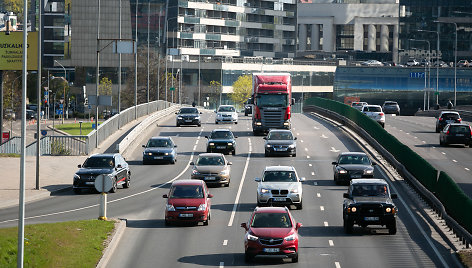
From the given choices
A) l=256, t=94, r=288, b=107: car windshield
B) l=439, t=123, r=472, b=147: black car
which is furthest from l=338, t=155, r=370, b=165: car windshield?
l=256, t=94, r=288, b=107: car windshield

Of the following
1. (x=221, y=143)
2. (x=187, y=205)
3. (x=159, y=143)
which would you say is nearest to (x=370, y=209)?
(x=187, y=205)

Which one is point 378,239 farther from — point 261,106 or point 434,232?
point 261,106

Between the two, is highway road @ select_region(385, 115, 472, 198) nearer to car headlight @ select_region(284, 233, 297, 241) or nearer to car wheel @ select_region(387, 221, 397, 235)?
car wheel @ select_region(387, 221, 397, 235)

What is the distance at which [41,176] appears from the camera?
166ft

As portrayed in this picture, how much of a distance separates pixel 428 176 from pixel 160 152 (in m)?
19.9

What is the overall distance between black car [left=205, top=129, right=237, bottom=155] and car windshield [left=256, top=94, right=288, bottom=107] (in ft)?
28.9

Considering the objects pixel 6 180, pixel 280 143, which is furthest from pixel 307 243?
pixel 280 143

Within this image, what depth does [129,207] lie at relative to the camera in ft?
133

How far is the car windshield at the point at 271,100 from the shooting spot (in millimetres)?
69938

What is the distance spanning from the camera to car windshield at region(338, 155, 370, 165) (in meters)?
47.9

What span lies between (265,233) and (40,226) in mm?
8334

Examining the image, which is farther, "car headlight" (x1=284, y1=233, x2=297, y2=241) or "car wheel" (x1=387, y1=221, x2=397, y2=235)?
"car wheel" (x1=387, y1=221, x2=397, y2=235)

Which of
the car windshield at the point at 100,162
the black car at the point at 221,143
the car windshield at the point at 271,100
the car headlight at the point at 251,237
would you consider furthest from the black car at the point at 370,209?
the car windshield at the point at 271,100

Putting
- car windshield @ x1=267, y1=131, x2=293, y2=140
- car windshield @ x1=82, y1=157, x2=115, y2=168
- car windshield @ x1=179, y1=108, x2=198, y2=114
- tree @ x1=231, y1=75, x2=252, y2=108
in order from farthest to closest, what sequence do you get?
1. tree @ x1=231, y1=75, x2=252, y2=108
2. car windshield @ x1=179, y1=108, x2=198, y2=114
3. car windshield @ x1=267, y1=131, x2=293, y2=140
4. car windshield @ x1=82, y1=157, x2=115, y2=168
